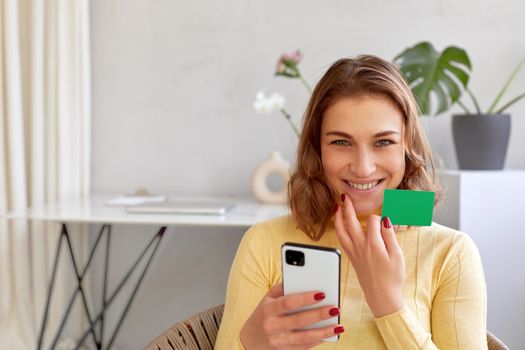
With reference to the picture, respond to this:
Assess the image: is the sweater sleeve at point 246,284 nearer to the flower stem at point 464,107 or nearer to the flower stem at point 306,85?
the flower stem at point 306,85

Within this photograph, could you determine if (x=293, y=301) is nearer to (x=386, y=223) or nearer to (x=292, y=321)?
(x=292, y=321)

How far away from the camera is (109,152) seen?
2332 mm

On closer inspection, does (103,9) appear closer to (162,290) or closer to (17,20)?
(17,20)

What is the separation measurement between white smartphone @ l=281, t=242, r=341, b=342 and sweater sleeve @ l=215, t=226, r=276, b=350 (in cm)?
21

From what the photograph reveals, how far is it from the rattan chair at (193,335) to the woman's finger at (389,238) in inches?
15.1

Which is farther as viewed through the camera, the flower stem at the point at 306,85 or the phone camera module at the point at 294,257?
the flower stem at the point at 306,85

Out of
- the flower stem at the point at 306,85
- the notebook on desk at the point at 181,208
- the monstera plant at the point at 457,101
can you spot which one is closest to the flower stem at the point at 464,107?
the monstera plant at the point at 457,101

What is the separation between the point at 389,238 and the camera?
0.98 metres

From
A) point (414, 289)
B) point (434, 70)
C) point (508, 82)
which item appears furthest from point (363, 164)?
point (508, 82)

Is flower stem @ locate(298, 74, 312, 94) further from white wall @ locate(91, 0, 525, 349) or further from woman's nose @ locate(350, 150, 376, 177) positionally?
woman's nose @ locate(350, 150, 376, 177)

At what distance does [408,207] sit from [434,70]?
0.95 metres

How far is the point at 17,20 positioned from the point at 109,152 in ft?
1.74

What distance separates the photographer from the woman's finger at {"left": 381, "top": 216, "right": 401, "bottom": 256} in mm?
969

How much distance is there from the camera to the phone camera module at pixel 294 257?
0.94m
